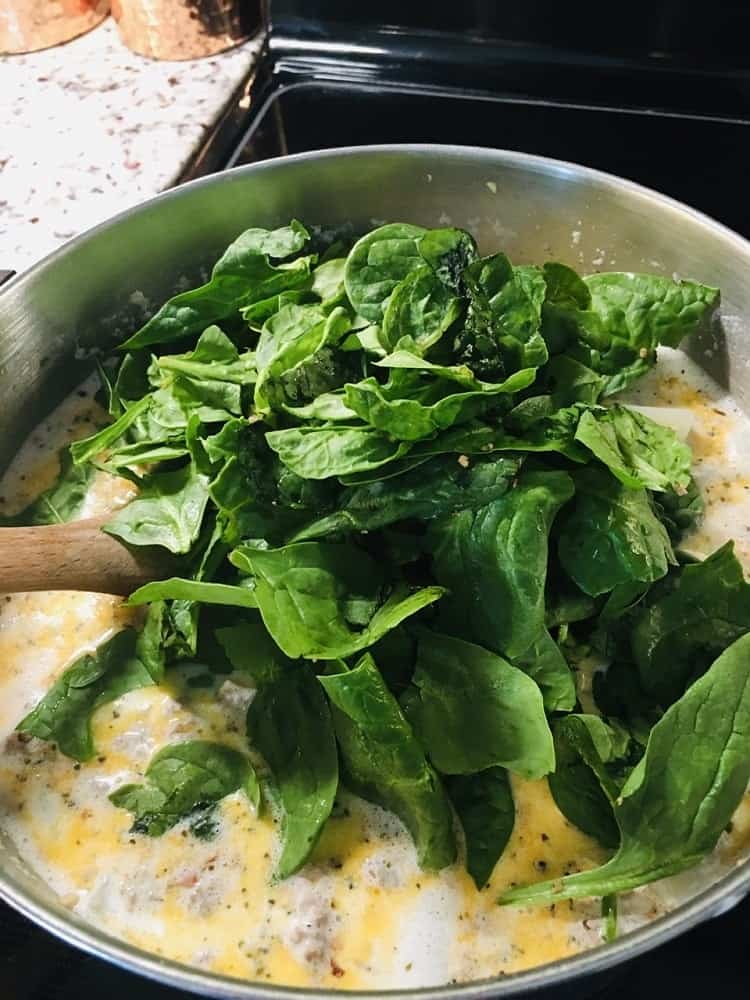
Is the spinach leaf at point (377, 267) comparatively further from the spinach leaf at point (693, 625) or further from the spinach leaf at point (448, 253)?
the spinach leaf at point (693, 625)

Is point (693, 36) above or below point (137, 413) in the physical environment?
above

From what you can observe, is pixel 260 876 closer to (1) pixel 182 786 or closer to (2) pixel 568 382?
(1) pixel 182 786

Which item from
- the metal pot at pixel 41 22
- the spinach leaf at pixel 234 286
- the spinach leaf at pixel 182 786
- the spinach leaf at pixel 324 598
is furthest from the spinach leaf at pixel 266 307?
the metal pot at pixel 41 22

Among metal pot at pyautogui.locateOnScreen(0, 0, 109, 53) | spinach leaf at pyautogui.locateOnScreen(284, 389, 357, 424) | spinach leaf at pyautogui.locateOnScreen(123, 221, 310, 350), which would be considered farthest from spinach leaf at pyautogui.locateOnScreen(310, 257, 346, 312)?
metal pot at pyautogui.locateOnScreen(0, 0, 109, 53)

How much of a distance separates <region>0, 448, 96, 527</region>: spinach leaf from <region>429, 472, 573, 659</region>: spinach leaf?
0.35 metres

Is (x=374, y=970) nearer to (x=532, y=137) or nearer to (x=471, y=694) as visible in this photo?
(x=471, y=694)

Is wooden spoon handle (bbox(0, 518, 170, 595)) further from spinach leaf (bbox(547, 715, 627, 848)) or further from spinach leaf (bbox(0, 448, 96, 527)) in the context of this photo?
spinach leaf (bbox(547, 715, 627, 848))

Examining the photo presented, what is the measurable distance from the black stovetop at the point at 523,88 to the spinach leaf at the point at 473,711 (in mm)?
645

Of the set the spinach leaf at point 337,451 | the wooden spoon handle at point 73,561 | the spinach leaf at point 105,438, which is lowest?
the wooden spoon handle at point 73,561

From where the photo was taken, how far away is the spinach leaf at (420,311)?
71 centimetres

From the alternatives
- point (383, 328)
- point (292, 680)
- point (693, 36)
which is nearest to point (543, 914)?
point (292, 680)

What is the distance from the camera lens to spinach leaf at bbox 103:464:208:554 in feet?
2.35

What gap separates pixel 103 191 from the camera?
3.59 ft

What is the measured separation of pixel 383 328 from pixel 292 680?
0.26 m
